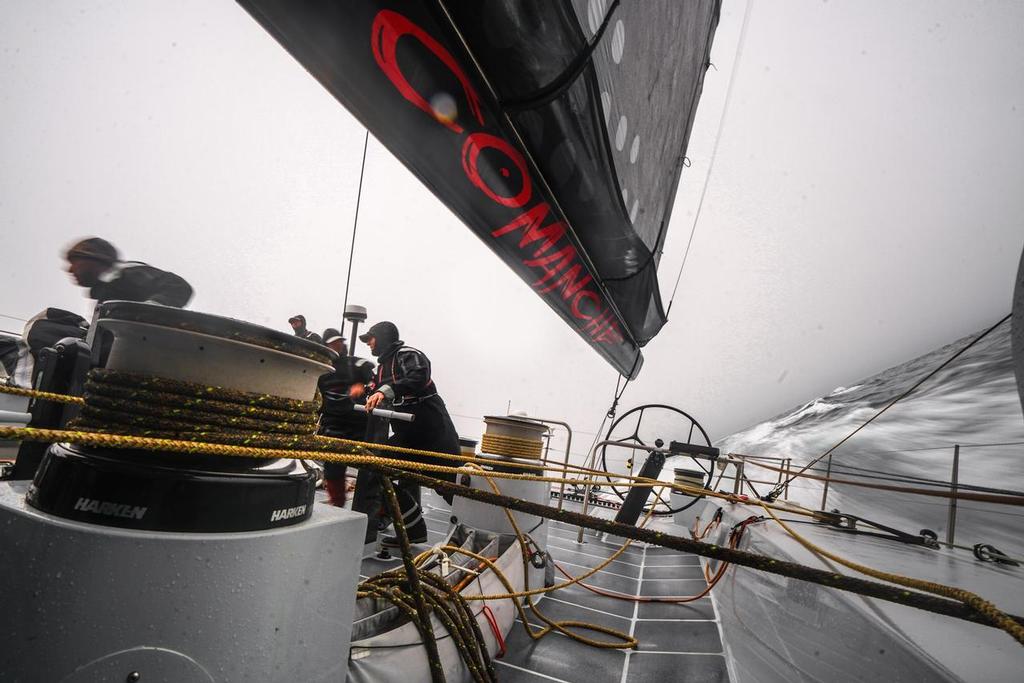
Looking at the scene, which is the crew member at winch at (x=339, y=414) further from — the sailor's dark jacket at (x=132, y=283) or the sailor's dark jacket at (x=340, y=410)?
the sailor's dark jacket at (x=132, y=283)

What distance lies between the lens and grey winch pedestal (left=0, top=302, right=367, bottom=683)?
0.56 m

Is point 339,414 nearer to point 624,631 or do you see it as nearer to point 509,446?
point 509,446

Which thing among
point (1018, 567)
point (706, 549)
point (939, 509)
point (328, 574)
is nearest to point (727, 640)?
point (1018, 567)

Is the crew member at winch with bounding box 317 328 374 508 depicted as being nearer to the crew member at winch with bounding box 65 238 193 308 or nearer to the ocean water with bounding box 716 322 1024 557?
the crew member at winch with bounding box 65 238 193 308

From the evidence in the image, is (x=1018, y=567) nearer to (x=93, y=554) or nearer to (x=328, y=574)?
(x=328, y=574)

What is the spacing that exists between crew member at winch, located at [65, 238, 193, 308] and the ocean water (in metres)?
15.9

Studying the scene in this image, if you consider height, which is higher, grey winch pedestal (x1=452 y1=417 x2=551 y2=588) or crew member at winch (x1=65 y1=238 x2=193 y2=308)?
crew member at winch (x1=65 y1=238 x2=193 y2=308)

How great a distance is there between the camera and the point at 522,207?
6.20ft

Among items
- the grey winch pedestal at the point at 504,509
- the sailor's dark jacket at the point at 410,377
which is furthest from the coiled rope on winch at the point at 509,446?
the sailor's dark jacket at the point at 410,377

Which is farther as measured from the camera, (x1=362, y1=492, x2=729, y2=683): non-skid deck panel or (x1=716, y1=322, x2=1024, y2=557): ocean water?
(x1=716, y1=322, x2=1024, y2=557): ocean water

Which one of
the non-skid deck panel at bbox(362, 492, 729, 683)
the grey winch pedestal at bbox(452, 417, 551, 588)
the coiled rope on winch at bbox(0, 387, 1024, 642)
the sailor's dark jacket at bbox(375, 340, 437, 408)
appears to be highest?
the sailor's dark jacket at bbox(375, 340, 437, 408)

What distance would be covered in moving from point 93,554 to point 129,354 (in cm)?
32

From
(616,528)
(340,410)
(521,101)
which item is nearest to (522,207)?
(521,101)

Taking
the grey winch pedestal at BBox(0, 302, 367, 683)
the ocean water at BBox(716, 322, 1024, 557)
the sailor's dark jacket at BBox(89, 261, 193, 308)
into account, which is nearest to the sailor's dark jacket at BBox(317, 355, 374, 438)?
the sailor's dark jacket at BBox(89, 261, 193, 308)
